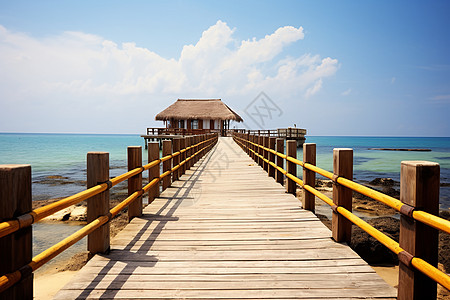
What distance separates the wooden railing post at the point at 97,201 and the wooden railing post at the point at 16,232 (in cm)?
98

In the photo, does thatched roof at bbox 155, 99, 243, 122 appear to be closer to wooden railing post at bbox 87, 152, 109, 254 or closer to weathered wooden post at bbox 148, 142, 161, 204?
weathered wooden post at bbox 148, 142, 161, 204

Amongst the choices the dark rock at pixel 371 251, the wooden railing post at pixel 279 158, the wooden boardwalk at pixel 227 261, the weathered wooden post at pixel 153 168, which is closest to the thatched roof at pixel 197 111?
the wooden railing post at pixel 279 158

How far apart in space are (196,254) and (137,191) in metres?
1.50

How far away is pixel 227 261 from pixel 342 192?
146 cm

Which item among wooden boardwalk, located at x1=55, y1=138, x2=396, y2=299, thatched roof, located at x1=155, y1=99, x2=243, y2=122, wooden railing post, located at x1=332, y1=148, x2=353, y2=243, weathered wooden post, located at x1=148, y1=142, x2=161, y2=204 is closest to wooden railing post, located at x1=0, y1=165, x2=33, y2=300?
wooden boardwalk, located at x1=55, y1=138, x2=396, y2=299

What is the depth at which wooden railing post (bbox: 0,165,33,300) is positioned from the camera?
74.0 inches

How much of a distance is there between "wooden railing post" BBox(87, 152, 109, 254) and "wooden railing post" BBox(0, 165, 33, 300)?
98 cm

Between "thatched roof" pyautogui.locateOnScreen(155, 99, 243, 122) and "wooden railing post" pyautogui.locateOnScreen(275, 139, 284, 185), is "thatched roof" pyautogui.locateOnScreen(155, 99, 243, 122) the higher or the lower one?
the higher one

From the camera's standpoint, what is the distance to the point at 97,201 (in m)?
3.03

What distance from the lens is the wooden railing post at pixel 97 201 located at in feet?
9.95

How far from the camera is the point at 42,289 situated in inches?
224

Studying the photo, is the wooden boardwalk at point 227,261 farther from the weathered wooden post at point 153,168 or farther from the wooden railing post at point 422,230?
the weathered wooden post at point 153,168

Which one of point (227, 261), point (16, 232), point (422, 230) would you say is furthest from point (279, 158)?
point (16, 232)

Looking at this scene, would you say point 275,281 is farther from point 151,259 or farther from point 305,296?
point 151,259
